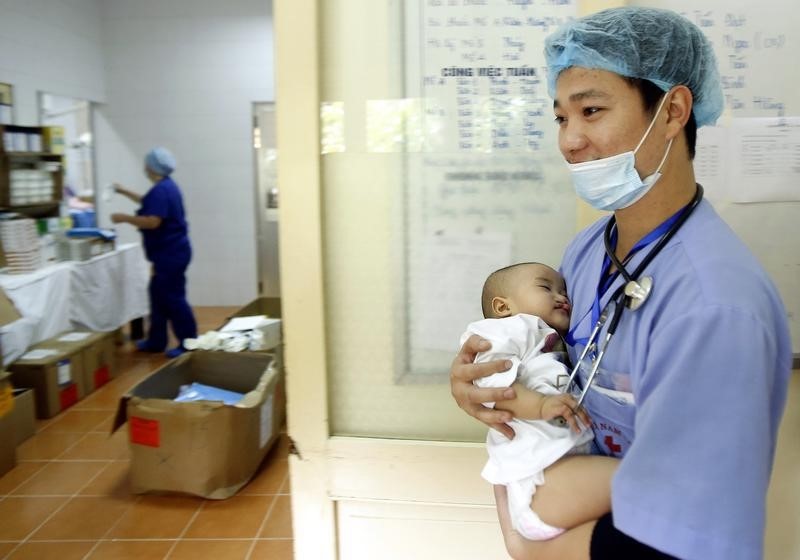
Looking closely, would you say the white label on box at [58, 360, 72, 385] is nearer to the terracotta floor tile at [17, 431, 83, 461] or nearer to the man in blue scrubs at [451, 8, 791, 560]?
the terracotta floor tile at [17, 431, 83, 461]

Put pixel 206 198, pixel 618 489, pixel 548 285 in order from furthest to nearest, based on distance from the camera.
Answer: pixel 206 198 < pixel 548 285 < pixel 618 489

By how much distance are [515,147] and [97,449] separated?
3.01 meters

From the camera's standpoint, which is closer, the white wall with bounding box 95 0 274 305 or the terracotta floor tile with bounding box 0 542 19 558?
the terracotta floor tile with bounding box 0 542 19 558

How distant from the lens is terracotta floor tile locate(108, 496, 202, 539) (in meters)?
2.70

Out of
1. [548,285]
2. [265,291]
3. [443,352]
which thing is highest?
[548,285]

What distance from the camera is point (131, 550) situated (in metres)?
2.58

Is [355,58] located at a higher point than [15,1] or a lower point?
lower

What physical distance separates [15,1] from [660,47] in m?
5.50

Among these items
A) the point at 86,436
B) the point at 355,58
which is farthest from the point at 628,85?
the point at 86,436

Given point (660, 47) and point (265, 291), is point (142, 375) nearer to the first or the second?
point (265, 291)

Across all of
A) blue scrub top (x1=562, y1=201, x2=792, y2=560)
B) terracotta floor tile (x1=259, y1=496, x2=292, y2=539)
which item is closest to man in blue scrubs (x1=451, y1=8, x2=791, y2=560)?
blue scrub top (x1=562, y1=201, x2=792, y2=560)

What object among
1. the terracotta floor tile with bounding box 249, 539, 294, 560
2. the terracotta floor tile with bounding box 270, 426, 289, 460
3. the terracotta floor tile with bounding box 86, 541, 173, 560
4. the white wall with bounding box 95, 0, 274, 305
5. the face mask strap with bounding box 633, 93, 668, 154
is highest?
the white wall with bounding box 95, 0, 274, 305

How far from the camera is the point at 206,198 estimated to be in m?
6.52

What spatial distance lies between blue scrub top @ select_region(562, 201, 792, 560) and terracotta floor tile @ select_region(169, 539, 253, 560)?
2152 millimetres
